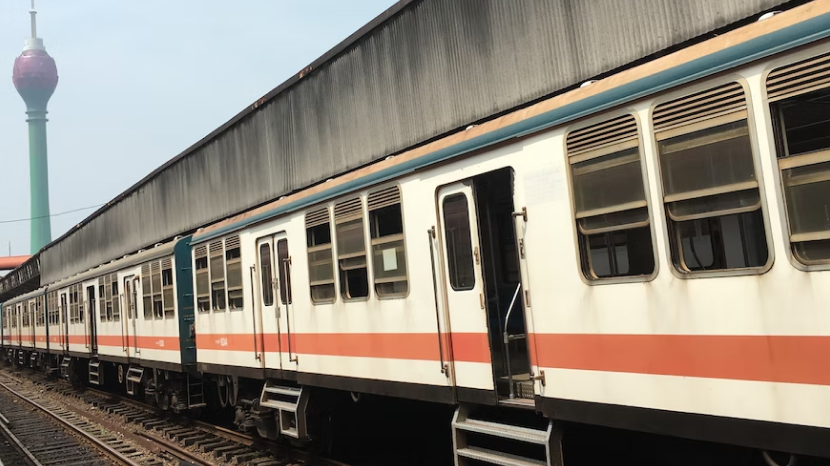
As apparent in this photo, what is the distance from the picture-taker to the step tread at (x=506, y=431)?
507 centimetres

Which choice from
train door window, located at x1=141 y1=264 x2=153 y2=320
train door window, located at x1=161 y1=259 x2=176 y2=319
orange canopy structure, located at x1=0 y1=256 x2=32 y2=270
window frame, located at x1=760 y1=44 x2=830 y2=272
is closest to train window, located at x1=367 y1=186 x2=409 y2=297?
window frame, located at x1=760 y1=44 x2=830 y2=272

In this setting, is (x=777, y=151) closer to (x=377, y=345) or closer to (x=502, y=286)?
(x=502, y=286)

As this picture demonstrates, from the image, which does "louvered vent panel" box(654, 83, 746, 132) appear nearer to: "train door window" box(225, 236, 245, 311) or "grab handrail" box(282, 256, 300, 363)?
"grab handrail" box(282, 256, 300, 363)

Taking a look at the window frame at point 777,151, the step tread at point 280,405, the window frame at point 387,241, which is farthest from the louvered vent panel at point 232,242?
the window frame at point 777,151

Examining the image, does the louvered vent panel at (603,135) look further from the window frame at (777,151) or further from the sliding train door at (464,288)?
the sliding train door at (464,288)

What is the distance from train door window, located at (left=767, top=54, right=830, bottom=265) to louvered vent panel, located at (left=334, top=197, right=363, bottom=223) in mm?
4423

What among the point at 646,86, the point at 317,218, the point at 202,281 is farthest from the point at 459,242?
the point at 202,281

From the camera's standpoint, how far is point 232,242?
1035 cm

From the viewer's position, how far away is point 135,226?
2428 centimetres

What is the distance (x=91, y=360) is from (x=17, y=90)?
164m

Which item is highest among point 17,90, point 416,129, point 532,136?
point 17,90

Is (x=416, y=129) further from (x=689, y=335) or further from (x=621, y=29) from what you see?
(x=689, y=335)

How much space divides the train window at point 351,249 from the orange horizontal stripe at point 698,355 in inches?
105

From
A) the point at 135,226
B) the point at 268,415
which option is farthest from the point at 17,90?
the point at 268,415
